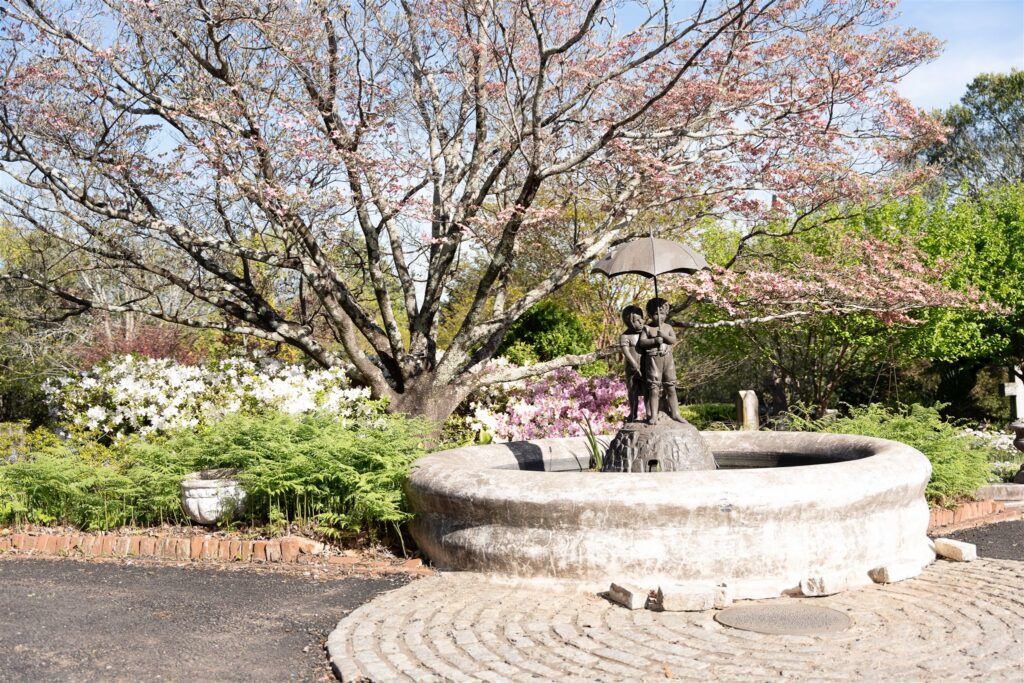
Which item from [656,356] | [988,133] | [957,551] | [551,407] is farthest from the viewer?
[988,133]

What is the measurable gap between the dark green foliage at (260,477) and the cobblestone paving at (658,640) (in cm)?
148

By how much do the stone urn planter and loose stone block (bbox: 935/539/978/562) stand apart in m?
5.28

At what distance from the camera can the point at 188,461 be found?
7.86 metres

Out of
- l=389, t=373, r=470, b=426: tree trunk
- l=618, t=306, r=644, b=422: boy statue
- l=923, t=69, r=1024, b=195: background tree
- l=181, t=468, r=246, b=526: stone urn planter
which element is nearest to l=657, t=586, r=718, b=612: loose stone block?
l=618, t=306, r=644, b=422: boy statue

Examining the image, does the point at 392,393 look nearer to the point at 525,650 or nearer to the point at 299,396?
the point at 299,396

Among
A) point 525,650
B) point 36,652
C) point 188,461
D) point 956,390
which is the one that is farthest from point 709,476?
point 956,390

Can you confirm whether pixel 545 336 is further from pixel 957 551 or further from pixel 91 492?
pixel 957 551

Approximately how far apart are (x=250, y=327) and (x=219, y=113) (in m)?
2.70

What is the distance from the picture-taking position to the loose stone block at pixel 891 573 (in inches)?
217

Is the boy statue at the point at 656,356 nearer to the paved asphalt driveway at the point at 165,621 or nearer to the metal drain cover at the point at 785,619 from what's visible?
the metal drain cover at the point at 785,619

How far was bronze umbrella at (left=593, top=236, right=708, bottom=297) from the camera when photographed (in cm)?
663

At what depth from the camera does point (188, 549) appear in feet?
22.4

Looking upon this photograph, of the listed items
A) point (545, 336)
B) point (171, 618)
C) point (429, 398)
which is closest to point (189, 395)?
point (429, 398)

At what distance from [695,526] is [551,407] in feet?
21.9
